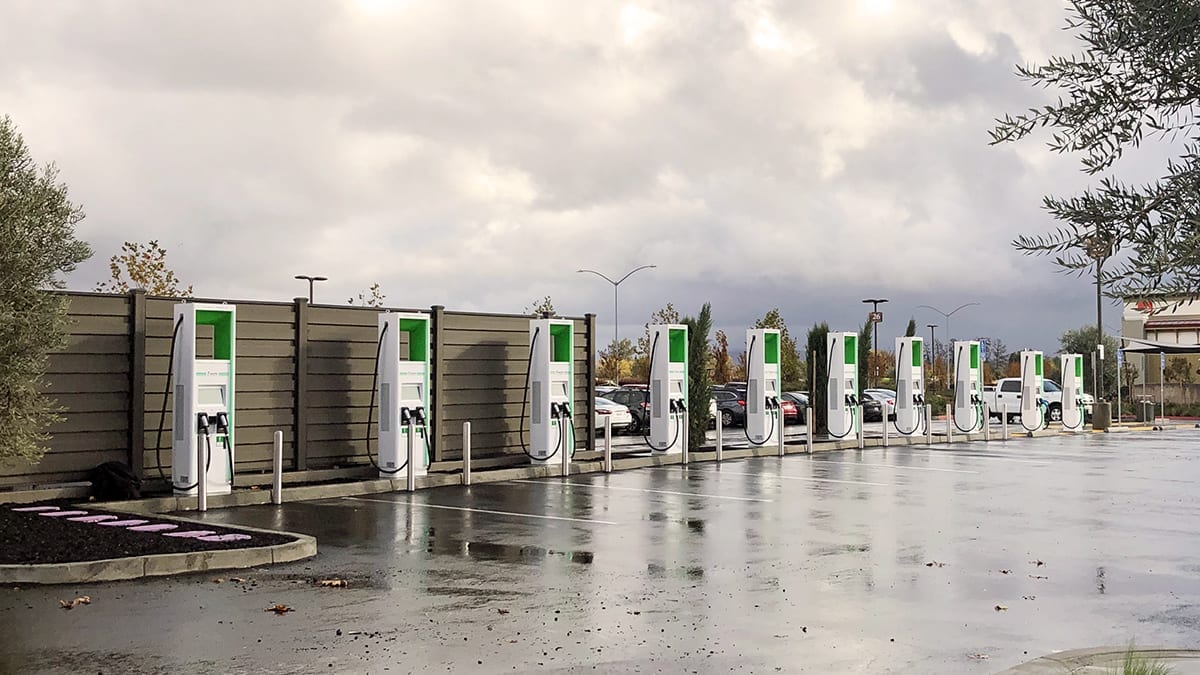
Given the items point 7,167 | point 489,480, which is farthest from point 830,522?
point 7,167

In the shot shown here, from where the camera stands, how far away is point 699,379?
28672mm

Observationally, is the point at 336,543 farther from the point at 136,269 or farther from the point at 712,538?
the point at 136,269

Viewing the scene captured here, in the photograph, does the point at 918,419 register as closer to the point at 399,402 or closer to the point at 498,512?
the point at 399,402

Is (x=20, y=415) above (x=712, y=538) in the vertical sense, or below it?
above

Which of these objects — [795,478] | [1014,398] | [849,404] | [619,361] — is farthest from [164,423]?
[619,361]

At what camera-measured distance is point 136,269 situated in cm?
4703

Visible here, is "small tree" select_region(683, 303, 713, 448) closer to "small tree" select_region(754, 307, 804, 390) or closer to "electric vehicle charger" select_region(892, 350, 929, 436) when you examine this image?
"electric vehicle charger" select_region(892, 350, 929, 436)

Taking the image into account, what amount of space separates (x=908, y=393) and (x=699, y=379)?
722 cm

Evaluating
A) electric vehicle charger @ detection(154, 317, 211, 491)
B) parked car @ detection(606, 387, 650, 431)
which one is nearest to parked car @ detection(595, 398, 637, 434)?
parked car @ detection(606, 387, 650, 431)

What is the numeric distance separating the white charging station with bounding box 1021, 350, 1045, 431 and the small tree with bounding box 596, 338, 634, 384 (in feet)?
114

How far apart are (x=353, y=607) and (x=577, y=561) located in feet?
9.21

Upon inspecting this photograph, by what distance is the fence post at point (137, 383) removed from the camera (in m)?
16.9

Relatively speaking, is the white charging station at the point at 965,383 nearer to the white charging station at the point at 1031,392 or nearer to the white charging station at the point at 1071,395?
the white charging station at the point at 1031,392

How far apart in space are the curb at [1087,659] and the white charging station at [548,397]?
1368cm
